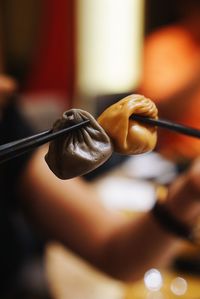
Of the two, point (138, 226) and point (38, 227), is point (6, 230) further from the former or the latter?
point (138, 226)

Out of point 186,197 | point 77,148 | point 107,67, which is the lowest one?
point 107,67

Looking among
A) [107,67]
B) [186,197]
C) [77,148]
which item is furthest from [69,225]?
[107,67]

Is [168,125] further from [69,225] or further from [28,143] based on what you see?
[69,225]

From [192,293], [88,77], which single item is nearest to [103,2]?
[88,77]

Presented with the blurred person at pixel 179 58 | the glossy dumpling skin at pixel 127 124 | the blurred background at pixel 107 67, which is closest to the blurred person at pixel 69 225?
the blurred background at pixel 107 67

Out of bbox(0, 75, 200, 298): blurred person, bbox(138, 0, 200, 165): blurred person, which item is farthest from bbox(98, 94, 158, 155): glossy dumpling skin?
bbox(138, 0, 200, 165): blurred person

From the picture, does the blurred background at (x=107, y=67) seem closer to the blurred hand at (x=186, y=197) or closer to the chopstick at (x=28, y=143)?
the blurred hand at (x=186, y=197)

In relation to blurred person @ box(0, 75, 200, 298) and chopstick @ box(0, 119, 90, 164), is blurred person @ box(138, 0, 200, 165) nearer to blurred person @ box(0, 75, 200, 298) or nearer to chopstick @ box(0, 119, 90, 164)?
blurred person @ box(0, 75, 200, 298)
